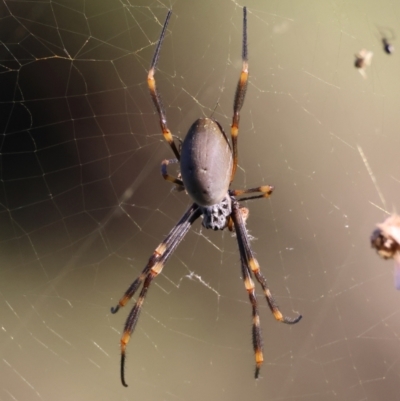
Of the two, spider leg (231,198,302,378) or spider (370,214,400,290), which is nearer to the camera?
spider (370,214,400,290)

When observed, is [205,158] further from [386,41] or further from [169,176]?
[386,41]

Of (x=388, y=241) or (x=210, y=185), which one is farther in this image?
(x=210, y=185)

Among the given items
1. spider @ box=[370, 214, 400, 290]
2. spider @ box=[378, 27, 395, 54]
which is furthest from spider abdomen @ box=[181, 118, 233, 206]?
spider @ box=[378, 27, 395, 54]

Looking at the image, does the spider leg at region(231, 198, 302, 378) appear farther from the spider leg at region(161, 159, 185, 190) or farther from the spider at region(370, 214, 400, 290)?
the spider at region(370, 214, 400, 290)

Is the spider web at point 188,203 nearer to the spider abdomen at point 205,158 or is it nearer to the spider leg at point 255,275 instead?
the spider leg at point 255,275

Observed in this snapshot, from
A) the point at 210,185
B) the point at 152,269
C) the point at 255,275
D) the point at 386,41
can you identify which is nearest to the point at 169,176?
the point at 210,185

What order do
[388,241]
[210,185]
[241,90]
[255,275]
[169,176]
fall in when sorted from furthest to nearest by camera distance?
1. [255,275]
2. [169,176]
3. [210,185]
4. [241,90]
5. [388,241]

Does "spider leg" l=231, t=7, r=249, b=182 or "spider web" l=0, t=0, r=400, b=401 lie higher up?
"spider leg" l=231, t=7, r=249, b=182

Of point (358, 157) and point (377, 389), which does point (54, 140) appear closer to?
point (358, 157)
